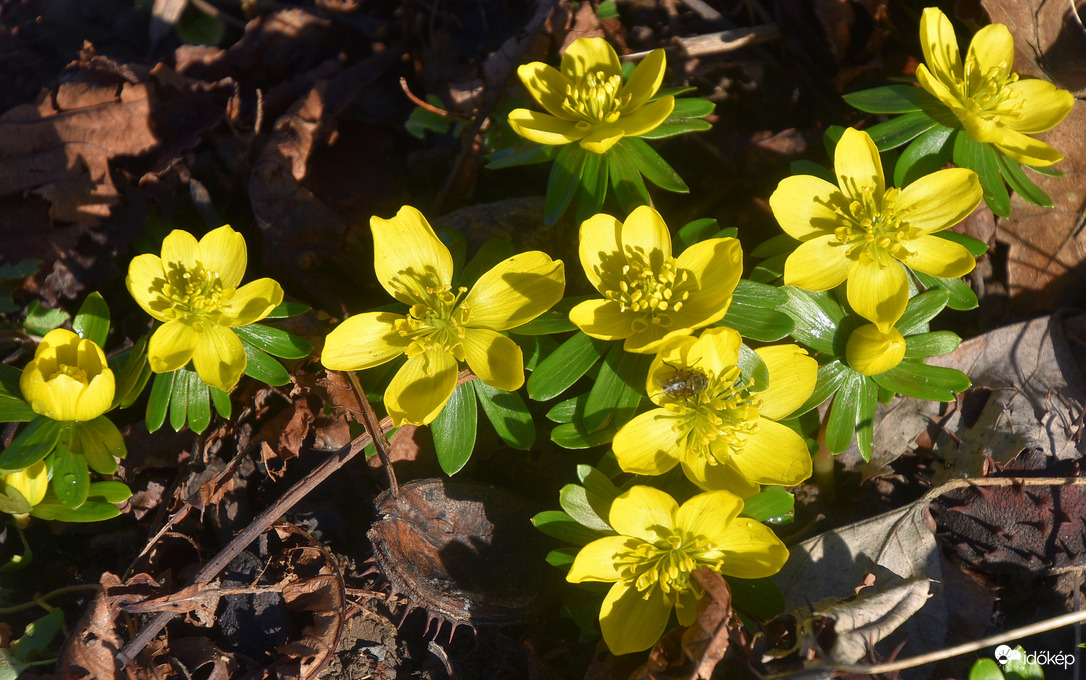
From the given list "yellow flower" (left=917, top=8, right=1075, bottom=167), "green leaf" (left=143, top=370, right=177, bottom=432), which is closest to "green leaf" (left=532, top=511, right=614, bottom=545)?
"green leaf" (left=143, top=370, right=177, bottom=432)

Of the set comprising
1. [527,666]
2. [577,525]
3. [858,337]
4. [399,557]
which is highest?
[858,337]

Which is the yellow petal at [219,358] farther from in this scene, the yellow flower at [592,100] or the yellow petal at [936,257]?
the yellow petal at [936,257]

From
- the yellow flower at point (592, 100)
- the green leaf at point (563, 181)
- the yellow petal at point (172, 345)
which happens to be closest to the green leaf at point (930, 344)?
the yellow flower at point (592, 100)

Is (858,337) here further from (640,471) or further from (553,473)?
(553,473)

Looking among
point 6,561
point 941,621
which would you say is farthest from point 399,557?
point 941,621

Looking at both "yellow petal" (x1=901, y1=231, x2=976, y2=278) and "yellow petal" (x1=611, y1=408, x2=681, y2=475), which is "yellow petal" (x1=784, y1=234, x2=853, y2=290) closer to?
"yellow petal" (x1=901, y1=231, x2=976, y2=278)

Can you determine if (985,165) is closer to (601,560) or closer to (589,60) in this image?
(589,60)

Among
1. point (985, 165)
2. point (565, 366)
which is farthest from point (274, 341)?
point (985, 165)
